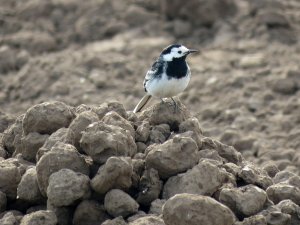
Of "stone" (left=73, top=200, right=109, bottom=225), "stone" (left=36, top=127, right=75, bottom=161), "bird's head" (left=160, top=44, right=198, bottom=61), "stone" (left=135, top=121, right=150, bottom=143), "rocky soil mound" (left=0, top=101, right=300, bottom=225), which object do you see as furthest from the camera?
"bird's head" (left=160, top=44, right=198, bottom=61)

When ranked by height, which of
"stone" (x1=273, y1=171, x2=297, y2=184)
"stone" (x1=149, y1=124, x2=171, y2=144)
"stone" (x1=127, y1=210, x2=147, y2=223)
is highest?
"stone" (x1=149, y1=124, x2=171, y2=144)

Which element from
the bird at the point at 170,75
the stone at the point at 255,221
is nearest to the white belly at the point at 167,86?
the bird at the point at 170,75

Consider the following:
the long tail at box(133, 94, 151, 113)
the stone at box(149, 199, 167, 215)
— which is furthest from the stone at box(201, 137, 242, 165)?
the long tail at box(133, 94, 151, 113)

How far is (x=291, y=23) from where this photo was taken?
17672mm

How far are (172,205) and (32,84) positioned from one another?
906 centimetres

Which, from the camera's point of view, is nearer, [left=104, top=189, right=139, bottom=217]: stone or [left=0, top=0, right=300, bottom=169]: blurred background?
[left=104, top=189, right=139, bottom=217]: stone

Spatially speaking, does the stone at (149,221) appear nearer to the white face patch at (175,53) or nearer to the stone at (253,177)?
the stone at (253,177)

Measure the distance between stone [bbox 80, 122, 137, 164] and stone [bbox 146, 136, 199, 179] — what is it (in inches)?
10.5

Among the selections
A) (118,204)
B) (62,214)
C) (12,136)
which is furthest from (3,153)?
(118,204)

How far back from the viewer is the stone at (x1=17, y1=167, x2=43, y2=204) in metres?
8.27

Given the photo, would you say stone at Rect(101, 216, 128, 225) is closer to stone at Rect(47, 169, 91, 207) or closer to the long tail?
stone at Rect(47, 169, 91, 207)

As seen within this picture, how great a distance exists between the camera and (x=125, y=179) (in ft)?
26.2

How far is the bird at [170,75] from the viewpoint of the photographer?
10.4 m

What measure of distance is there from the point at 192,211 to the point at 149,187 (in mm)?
927
